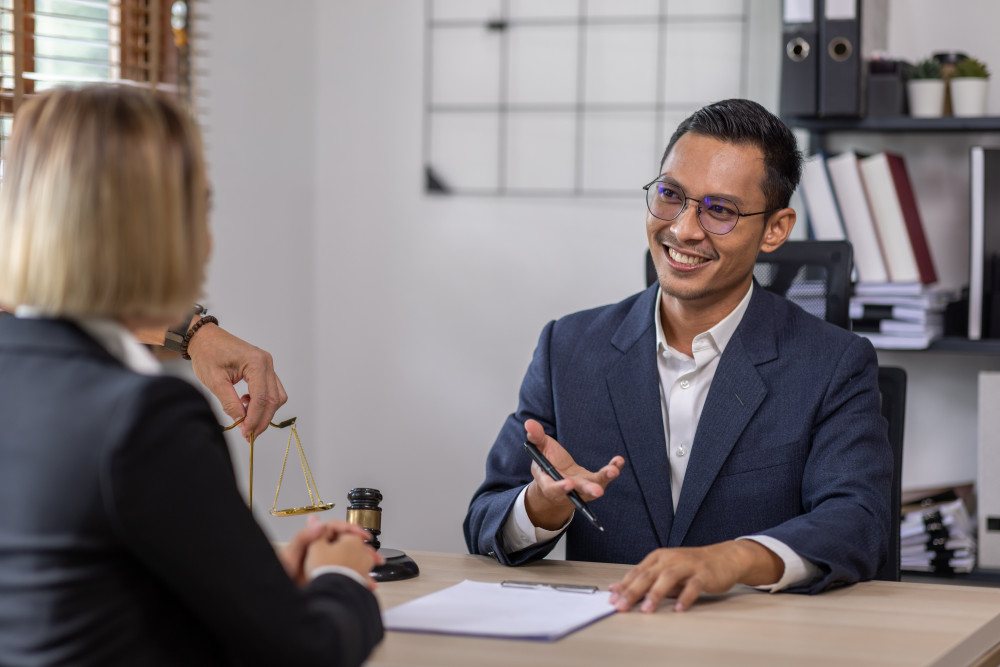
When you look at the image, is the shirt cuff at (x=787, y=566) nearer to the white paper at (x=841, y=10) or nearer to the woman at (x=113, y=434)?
the woman at (x=113, y=434)

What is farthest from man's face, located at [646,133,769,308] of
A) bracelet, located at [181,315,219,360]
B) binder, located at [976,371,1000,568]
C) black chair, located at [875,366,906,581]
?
binder, located at [976,371,1000,568]

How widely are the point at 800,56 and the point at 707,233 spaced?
95 cm

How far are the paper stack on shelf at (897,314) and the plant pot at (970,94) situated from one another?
1.36ft

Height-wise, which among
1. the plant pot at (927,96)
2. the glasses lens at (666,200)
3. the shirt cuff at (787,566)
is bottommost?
the shirt cuff at (787,566)

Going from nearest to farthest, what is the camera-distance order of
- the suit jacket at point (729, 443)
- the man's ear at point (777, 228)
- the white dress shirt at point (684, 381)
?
the suit jacket at point (729, 443)
the white dress shirt at point (684, 381)
the man's ear at point (777, 228)

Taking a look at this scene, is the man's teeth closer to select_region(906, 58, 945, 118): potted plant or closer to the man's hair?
the man's hair

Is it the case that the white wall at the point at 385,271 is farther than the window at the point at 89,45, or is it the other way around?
the white wall at the point at 385,271

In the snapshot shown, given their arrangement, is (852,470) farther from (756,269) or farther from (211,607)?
(211,607)

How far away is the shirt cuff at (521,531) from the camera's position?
1543mm

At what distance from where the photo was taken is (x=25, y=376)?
0.86m

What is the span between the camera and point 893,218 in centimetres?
256

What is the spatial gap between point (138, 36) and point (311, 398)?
1.20 m

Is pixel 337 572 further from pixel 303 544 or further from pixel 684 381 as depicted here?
pixel 684 381

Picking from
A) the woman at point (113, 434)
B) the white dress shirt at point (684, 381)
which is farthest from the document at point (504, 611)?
the white dress shirt at point (684, 381)
